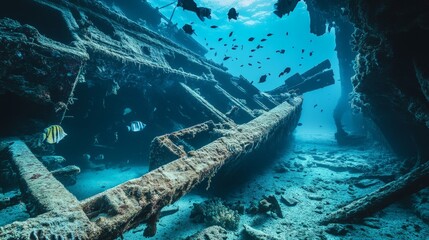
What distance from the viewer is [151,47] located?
7.29 meters

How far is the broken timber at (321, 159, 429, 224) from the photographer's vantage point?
3.74 m

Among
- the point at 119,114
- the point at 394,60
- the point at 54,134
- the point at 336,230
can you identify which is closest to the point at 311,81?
the point at 394,60

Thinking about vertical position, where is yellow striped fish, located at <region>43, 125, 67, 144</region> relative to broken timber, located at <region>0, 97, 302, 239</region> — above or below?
above

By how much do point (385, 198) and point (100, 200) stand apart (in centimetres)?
423

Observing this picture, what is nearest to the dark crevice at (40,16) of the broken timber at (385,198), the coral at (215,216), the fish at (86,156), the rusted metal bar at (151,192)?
the fish at (86,156)

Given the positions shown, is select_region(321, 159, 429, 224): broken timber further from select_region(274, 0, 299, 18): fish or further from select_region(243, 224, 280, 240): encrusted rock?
select_region(274, 0, 299, 18): fish

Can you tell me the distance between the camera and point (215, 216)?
12.4ft

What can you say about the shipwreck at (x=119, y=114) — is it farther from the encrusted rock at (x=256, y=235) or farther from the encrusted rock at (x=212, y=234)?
the encrusted rock at (x=256, y=235)

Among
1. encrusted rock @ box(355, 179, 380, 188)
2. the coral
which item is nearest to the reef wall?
encrusted rock @ box(355, 179, 380, 188)

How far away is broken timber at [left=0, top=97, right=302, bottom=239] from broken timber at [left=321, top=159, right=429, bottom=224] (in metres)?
2.23

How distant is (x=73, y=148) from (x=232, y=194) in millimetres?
4347

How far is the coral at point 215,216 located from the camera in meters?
3.72

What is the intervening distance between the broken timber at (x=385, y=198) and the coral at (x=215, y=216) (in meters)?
1.51

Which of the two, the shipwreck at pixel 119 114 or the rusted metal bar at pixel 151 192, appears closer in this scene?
the rusted metal bar at pixel 151 192
